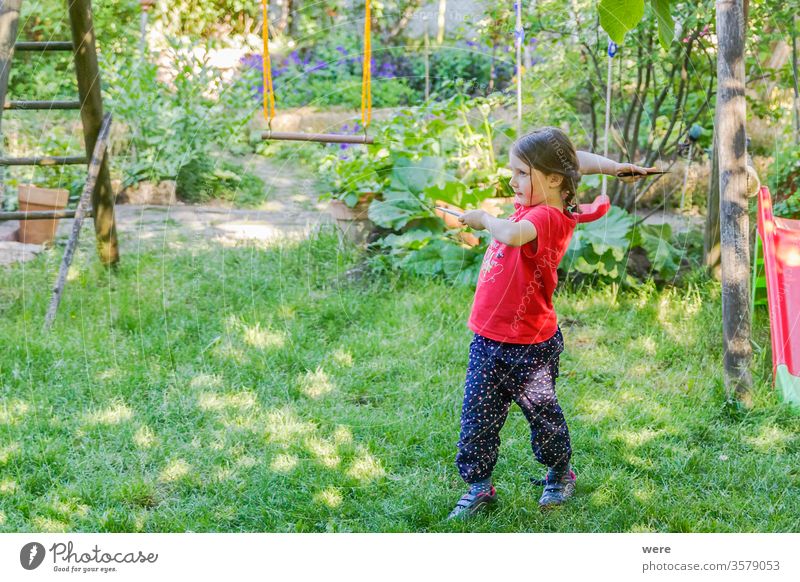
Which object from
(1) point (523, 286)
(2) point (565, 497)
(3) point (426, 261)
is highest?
(1) point (523, 286)

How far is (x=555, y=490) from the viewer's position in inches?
97.1

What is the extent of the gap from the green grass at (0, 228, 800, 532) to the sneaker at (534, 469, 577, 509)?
31 millimetres

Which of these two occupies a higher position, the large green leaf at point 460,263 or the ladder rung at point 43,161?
the ladder rung at point 43,161

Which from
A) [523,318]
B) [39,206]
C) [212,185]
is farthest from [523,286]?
[212,185]

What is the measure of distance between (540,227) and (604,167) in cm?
38

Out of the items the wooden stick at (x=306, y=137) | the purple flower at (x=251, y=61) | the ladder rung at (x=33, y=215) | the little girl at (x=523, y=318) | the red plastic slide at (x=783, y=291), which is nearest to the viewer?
the little girl at (x=523, y=318)

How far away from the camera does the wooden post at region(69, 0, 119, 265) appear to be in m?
3.72

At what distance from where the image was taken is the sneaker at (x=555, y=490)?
8.05 feet

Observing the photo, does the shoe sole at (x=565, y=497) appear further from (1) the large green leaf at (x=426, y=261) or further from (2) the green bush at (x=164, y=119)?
(2) the green bush at (x=164, y=119)

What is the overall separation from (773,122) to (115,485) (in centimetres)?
361

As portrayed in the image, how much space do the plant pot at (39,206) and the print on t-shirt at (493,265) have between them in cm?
313

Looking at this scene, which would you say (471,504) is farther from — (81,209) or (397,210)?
(81,209)

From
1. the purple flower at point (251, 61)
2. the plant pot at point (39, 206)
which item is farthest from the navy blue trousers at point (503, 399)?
the purple flower at point (251, 61)
